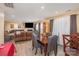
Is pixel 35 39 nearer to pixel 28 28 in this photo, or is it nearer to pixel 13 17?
pixel 28 28

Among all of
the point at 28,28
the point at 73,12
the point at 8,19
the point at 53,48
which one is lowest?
the point at 53,48

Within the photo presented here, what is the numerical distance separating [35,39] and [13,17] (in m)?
0.55

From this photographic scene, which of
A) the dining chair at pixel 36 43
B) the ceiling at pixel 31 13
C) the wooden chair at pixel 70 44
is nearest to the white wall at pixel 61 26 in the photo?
the wooden chair at pixel 70 44

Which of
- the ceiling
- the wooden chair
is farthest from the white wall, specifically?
the ceiling

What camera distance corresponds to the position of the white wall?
6.23 ft

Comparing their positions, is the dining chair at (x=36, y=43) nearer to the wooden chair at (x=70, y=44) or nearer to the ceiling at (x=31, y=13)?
the ceiling at (x=31, y=13)

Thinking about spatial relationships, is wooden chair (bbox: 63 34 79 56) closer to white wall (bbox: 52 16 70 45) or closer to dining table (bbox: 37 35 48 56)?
white wall (bbox: 52 16 70 45)

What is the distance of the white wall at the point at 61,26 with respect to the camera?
1900mm

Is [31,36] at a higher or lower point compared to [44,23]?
lower

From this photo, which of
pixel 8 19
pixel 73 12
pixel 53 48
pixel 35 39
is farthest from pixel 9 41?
pixel 73 12

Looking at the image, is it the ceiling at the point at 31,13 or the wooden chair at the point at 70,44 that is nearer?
the ceiling at the point at 31,13

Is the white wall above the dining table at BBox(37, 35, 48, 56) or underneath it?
above

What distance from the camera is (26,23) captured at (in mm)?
1819

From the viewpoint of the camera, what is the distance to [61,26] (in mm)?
1949
